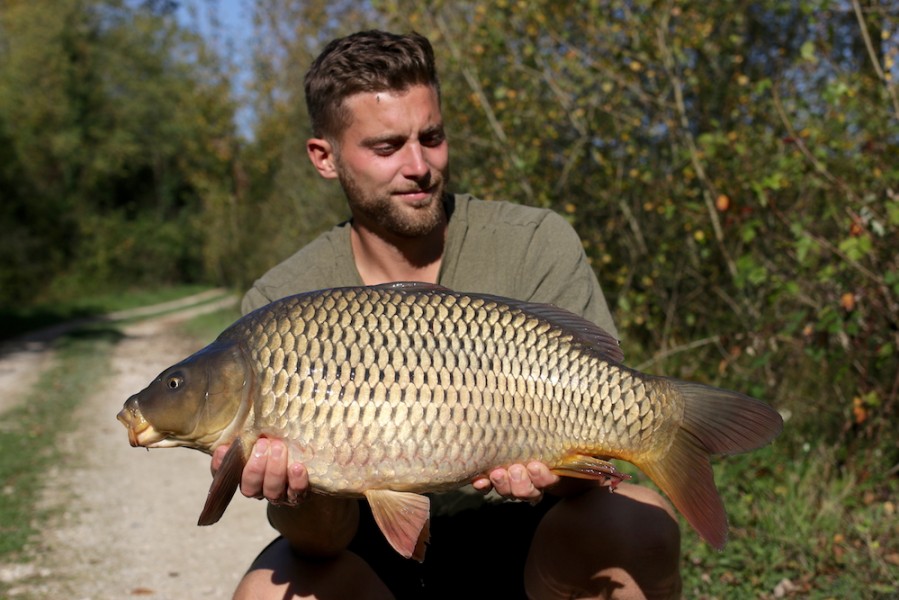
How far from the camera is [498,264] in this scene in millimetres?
2207

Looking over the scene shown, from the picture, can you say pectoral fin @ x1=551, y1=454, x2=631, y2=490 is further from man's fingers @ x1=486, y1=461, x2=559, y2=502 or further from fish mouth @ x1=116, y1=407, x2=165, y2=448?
fish mouth @ x1=116, y1=407, x2=165, y2=448

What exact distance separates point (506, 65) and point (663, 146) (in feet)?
2.91

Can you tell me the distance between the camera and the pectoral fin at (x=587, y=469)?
1649 mm

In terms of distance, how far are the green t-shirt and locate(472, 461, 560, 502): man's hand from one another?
1.64ft

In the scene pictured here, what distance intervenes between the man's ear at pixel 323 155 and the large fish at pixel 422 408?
0.73 meters

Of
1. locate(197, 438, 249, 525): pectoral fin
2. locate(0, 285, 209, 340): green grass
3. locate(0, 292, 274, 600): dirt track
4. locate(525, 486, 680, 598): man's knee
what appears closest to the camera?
locate(197, 438, 249, 525): pectoral fin

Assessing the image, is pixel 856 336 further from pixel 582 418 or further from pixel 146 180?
pixel 146 180

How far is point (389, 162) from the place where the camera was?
7.16 feet

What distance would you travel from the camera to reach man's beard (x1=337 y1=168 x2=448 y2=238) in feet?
7.11

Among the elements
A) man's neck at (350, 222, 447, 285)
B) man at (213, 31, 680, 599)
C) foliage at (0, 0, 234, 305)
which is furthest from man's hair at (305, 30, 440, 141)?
foliage at (0, 0, 234, 305)

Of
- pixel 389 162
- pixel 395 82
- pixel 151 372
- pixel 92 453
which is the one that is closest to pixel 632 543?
pixel 389 162

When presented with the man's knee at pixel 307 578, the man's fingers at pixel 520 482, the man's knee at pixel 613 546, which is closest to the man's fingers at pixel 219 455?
the man's knee at pixel 307 578

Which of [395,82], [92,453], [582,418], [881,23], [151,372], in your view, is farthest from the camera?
[151,372]

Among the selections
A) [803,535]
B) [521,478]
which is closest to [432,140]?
[521,478]
